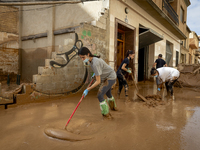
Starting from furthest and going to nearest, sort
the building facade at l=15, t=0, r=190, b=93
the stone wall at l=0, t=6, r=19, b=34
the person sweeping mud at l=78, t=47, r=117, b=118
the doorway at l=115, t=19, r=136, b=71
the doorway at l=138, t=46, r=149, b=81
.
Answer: the doorway at l=138, t=46, r=149, b=81
the stone wall at l=0, t=6, r=19, b=34
the doorway at l=115, t=19, r=136, b=71
the building facade at l=15, t=0, r=190, b=93
the person sweeping mud at l=78, t=47, r=117, b=118

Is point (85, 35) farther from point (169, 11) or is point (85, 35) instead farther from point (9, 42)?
point (169, 11)

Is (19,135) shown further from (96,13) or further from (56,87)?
(96,13)

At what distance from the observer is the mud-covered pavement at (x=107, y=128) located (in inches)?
76.2

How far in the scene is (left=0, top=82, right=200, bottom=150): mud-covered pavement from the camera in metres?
1.94

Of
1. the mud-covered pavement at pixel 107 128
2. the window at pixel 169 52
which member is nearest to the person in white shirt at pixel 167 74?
the mud-covered pavement at pixel 107 128

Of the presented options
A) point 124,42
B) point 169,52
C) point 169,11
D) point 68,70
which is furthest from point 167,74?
point 169,52

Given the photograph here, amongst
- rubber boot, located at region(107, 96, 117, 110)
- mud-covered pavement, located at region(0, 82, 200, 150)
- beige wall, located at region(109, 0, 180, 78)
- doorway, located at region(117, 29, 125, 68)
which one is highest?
beige wall, located at region(109, 0, 180, 78)

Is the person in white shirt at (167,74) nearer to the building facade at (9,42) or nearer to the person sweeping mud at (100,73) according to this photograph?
the person sweeping mud at (100,73)

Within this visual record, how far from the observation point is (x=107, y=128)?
2463 mm

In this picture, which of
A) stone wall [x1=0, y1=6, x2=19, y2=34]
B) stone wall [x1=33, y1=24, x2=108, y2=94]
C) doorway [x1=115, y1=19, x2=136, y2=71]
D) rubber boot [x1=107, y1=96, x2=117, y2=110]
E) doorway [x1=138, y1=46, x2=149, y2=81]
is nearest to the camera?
rubber boot [x1=107, y1=96, x2=117, y2=110]

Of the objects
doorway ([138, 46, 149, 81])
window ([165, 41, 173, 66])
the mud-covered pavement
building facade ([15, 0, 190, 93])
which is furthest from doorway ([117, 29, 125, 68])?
window ([165, 41, 173, 66])

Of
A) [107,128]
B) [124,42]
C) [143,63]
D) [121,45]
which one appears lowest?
[107,128]

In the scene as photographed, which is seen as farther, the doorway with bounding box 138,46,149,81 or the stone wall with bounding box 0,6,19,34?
the doorway with bounding box 138,46,149,81

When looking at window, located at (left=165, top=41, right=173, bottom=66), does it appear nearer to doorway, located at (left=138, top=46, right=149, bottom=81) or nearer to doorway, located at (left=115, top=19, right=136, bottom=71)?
doorway, located at (left=138, top=46, right=149, bottom=81)
